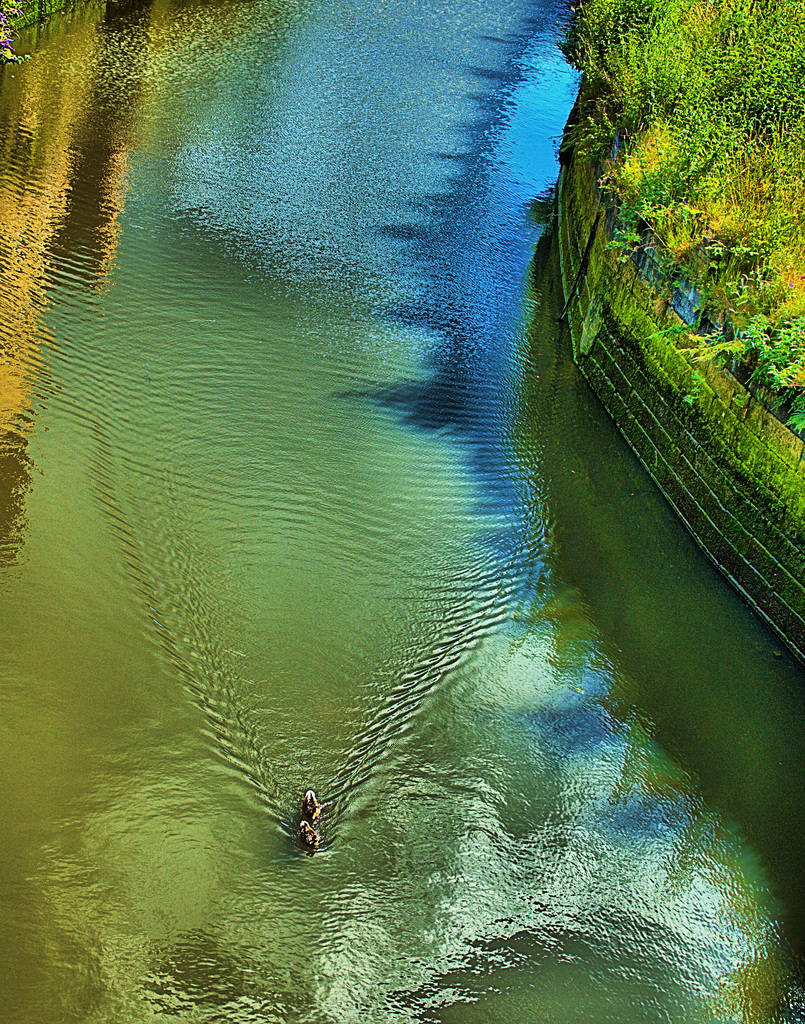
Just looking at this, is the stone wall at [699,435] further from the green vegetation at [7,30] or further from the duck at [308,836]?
the green vegetation at [7,30]

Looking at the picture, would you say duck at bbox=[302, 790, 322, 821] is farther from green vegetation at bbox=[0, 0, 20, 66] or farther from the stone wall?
green vegetation at bbox=[0, 0, 20, 66]

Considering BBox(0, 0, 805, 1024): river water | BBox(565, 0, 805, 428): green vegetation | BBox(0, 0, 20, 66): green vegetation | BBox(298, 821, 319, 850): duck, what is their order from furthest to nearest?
BBox(0, 0, 20, 66): green vegetation < BBox(565, 0, 805, 428): green vegetation < BBox(298, 821, 319, 850): duck < BBox(0, 0, 805, 1024): river water

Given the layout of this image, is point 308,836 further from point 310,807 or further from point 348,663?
point 348,663

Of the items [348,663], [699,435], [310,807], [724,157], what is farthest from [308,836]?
[724,157]

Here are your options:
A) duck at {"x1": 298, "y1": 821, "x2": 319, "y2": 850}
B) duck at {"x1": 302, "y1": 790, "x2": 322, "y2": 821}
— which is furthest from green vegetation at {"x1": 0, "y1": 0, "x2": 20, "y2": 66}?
duck at {"x1": 298, "y1": 821, "x2": 319, "y2": 850}

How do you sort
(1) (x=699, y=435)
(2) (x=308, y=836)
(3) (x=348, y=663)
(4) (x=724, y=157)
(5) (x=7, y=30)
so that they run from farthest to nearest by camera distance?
1. (5) (x=7, y=30)
2. (4) (x=724, y=157)
3. (1) (x=699, y=435)
4. (3) (x=348, y=663)
5. (2) (x=308, y=836)

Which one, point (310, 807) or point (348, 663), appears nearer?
point (310, 807)
